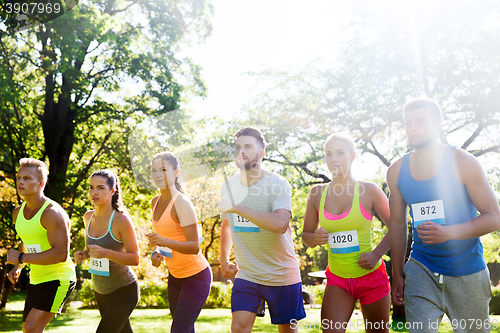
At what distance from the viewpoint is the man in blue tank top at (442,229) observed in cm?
309

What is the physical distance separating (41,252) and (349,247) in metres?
3.00

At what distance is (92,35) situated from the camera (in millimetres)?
12156

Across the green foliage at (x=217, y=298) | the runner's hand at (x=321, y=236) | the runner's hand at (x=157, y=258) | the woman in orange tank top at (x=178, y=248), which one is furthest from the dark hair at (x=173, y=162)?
the green foliage at (x=217, y=298)

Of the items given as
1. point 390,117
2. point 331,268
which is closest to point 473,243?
point 331,268

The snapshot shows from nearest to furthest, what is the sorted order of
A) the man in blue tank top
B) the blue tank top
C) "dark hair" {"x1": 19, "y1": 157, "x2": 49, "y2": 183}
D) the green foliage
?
the man in blue tank top, the blue tank top, "dark hair" {"x1": 19, "y1": 157, "x2": 49, "y2": 183}, the green foliage

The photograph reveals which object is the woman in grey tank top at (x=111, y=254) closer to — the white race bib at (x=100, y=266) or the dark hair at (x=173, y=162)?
the white race bib at (x=100, y=266)

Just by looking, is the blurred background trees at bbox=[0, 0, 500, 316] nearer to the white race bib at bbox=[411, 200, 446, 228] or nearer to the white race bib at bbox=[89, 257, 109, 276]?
the white race bib at bbox=[89, 257, 109, 276]

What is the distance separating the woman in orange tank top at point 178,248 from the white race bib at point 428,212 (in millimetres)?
1997

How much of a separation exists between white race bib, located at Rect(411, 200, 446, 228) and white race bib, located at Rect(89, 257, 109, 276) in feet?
9.38

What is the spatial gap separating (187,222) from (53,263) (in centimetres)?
139

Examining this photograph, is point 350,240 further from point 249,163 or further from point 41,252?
point 41,252

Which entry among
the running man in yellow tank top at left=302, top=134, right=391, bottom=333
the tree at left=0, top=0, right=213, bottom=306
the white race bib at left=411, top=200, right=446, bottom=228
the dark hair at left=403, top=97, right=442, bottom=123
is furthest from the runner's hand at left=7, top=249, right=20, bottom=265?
the tree at left=0, top=0, right=213, bottom=306

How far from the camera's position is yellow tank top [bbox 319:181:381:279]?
12.6 ft

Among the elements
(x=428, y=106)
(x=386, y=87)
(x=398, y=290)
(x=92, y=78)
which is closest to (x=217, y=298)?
(x=92, y=78)
